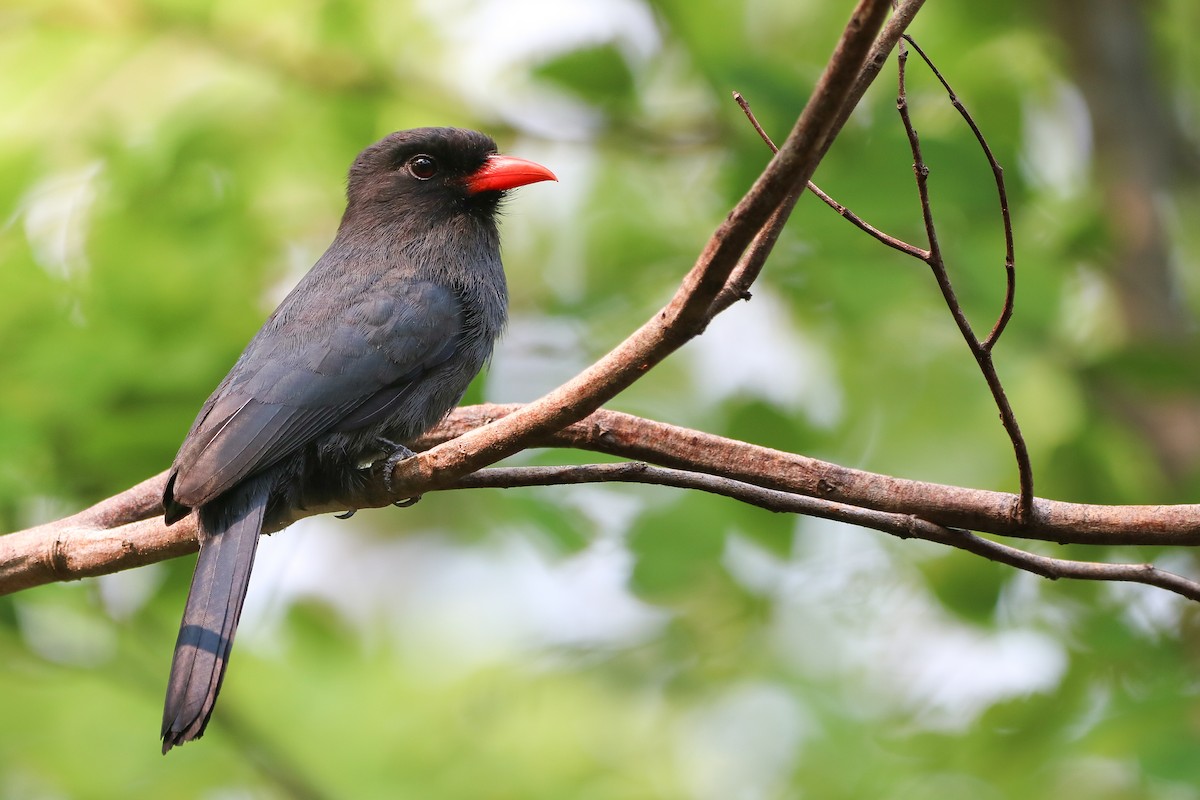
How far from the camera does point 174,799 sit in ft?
17.6

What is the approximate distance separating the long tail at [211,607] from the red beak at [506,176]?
1615 millimetres

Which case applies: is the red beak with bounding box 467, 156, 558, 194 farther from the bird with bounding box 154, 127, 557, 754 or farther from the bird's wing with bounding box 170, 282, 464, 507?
the bird's wing with bounding box 170, 282, 464, 507

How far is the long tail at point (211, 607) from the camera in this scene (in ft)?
9.93

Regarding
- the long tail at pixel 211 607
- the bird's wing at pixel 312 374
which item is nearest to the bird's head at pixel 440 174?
the bird's wing at pixel 312 374

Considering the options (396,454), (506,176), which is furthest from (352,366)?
(506,176)

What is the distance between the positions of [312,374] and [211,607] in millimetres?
873

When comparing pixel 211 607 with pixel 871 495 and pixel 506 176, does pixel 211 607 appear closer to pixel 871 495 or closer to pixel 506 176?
pixel 871 495

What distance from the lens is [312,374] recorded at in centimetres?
394

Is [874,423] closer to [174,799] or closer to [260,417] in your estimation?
[260,417]

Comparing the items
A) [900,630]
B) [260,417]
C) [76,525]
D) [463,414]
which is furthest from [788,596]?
[76,525]

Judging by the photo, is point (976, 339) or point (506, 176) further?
point (506, 176)

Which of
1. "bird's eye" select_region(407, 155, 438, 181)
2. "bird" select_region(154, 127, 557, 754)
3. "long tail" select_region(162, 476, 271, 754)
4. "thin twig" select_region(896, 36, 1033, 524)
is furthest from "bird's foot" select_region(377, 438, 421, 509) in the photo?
"thin twig" select_region(896, 36, 1033, 524)

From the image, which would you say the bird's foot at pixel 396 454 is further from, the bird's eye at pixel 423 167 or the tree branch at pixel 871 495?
the bird's eye at pixel 423 167

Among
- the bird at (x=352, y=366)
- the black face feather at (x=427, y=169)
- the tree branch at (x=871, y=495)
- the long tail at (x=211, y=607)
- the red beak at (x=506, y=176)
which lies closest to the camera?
the tree branch at (x=871, y=495)
